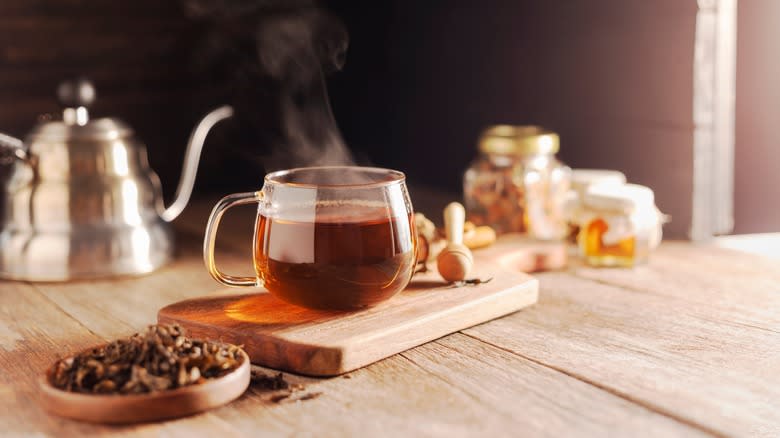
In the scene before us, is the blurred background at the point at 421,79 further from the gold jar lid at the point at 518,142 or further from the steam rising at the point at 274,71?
the gold jar lid at the point at 518,142

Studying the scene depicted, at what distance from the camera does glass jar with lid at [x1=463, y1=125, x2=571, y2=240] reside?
152 cm

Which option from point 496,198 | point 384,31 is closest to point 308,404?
point 496,198

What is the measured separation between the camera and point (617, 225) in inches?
52.1

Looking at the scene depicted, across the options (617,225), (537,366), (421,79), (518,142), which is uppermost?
(421,79)

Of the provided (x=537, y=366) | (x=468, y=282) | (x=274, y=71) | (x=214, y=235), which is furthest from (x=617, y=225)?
(x=274, y=71)

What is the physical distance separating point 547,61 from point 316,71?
1.80 ft

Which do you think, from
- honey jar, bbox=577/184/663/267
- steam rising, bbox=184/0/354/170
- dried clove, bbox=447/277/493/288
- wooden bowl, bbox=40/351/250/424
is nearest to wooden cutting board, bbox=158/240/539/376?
dried clove, bbox=447/277/493/288

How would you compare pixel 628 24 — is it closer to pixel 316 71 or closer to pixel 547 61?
pixel 547 61

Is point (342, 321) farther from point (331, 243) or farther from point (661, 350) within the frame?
point (661, 350)

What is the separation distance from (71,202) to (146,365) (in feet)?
1.92

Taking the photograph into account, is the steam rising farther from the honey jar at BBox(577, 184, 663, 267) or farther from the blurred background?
the honey jar at BBox(577, 184, 663, 267)

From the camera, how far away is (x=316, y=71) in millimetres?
2014

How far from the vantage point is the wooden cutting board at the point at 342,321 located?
89 cm

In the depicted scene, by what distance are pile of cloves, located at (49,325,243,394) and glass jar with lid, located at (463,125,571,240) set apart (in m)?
0.77
